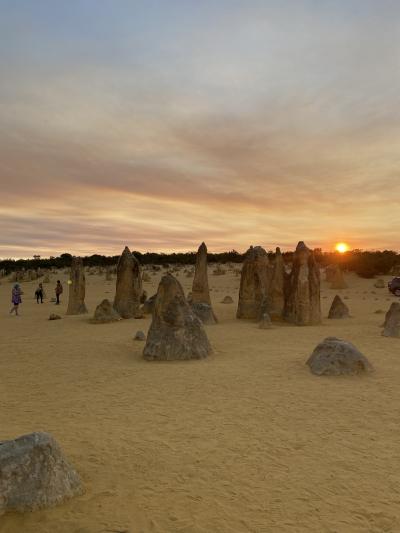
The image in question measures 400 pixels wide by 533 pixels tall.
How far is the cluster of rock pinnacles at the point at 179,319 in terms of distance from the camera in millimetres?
4594

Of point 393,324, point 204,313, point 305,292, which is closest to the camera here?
point 393,324

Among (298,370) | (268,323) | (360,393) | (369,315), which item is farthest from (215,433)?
(369,315)

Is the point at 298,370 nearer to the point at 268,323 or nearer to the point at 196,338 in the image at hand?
the point at 196,338

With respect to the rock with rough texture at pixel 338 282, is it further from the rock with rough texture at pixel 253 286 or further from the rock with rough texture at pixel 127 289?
the rock with rough texture at pixel 127 289

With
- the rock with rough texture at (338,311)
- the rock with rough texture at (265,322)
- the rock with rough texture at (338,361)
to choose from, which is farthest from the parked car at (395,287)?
the rock with rough texture at (338,361)

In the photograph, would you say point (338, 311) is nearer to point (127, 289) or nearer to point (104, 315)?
point (127, 289)

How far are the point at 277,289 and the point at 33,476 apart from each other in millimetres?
16918

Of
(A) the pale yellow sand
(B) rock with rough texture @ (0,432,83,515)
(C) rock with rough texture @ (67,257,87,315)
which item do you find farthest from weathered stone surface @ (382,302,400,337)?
(C) rock with rough texture @ (67,257,87,315)

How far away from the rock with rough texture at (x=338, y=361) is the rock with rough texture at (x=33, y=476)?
673cm

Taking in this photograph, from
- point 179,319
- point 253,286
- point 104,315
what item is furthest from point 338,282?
point 179,319

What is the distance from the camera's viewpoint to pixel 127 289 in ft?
70.7

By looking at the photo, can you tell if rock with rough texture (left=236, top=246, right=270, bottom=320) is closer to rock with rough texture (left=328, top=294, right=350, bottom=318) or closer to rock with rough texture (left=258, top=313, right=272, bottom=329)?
rock with rough texture (left=258, top=313, right=272, bottom=329)

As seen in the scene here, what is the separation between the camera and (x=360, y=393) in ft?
28.9

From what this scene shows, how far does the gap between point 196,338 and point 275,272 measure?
9213mm
